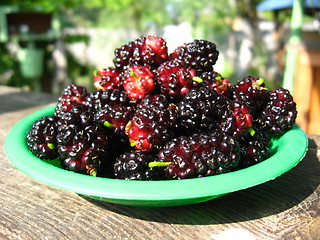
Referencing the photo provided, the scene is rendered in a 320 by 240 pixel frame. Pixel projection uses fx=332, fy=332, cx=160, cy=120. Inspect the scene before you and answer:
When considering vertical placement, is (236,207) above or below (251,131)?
below

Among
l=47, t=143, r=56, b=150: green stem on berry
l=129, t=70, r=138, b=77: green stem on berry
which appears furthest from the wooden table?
l=129, t=70, r=138, b=77: green stem on berry

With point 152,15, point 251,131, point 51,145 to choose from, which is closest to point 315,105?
point 251,131

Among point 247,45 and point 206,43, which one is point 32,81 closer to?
point 247,45

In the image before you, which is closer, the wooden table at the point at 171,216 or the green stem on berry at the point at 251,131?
the wooden table at the point at 171,216

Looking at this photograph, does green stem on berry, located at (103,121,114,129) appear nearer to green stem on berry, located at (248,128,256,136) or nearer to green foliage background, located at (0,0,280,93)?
green stem on berry, located at (248,128,256,136)

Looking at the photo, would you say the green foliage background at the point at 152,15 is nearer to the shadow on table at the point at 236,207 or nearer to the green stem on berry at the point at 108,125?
the green stem on berry at the point at 108,125

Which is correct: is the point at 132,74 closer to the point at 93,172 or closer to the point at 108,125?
the point at 108,125

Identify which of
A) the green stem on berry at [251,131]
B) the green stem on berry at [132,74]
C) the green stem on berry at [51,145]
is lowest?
the green stem on berry at [51,145]

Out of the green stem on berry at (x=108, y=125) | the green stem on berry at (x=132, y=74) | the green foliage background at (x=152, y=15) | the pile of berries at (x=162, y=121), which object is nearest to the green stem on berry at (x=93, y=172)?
the pile of berries at (x=162, y=121)
